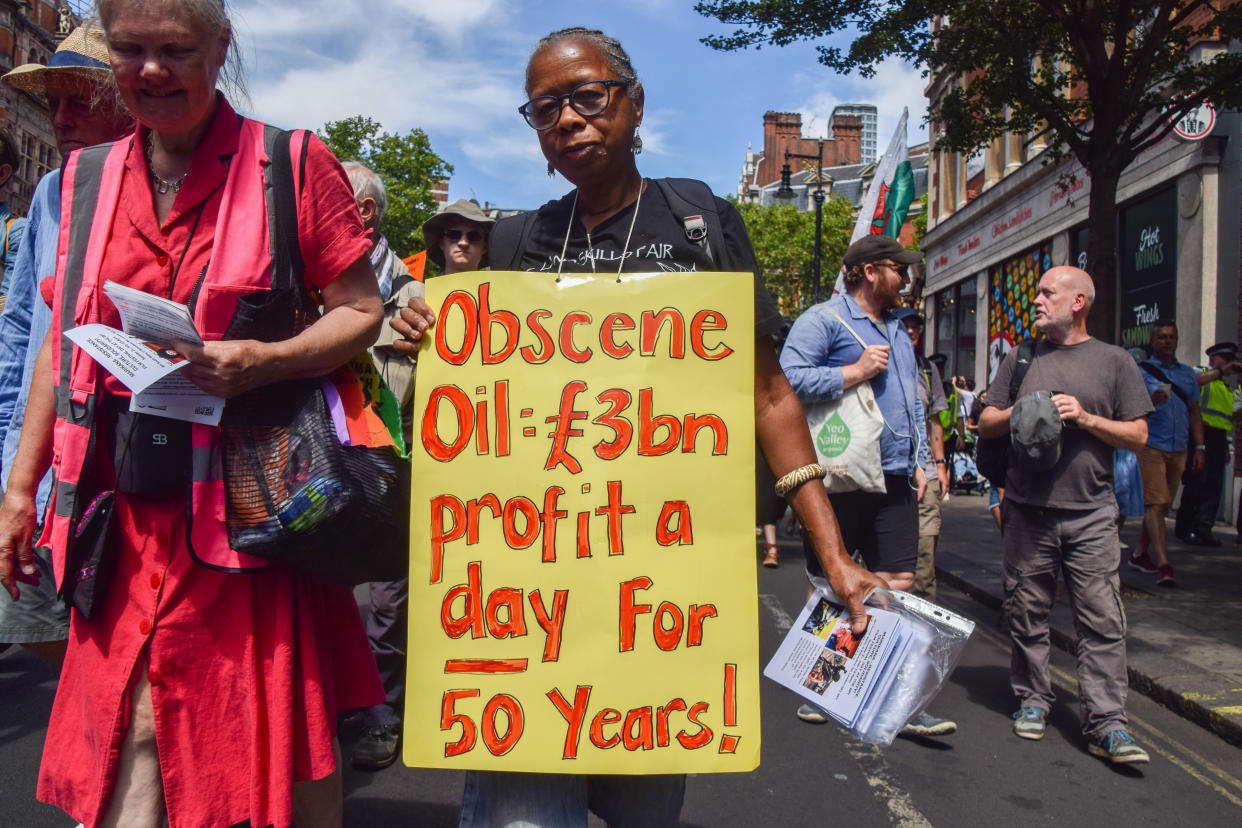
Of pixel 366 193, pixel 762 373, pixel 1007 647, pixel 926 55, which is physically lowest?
pixel 1007 647

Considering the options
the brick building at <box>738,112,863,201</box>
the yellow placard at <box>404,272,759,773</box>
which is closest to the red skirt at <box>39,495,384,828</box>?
the yellow placard at <box>404,272,759,773</box>

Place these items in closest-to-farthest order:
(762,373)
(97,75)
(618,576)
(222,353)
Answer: (222,353) → (618,576) → (762,373) → (97,75)

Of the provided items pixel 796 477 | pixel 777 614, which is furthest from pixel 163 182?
pixel 777 614

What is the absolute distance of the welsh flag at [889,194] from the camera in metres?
11.3

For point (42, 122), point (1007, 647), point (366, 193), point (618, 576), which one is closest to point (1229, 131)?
point (1007, 647)

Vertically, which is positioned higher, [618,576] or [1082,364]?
[1082,364]

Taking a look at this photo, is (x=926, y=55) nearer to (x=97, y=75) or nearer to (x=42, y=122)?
(x=97, y=75)

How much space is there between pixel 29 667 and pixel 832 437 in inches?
164

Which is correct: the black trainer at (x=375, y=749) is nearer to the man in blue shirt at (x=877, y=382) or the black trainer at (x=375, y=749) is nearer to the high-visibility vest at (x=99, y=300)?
the man in blue shirt at (x=877, y=382)

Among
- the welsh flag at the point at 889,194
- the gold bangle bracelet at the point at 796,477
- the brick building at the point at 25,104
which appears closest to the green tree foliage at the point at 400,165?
the brick building at the point at 25,104

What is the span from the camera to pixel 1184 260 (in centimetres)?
1279

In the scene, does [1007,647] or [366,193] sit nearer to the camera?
[366,193]

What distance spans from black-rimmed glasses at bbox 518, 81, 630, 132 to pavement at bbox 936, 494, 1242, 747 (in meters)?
4.13

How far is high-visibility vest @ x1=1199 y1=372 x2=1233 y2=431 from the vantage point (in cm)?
973
